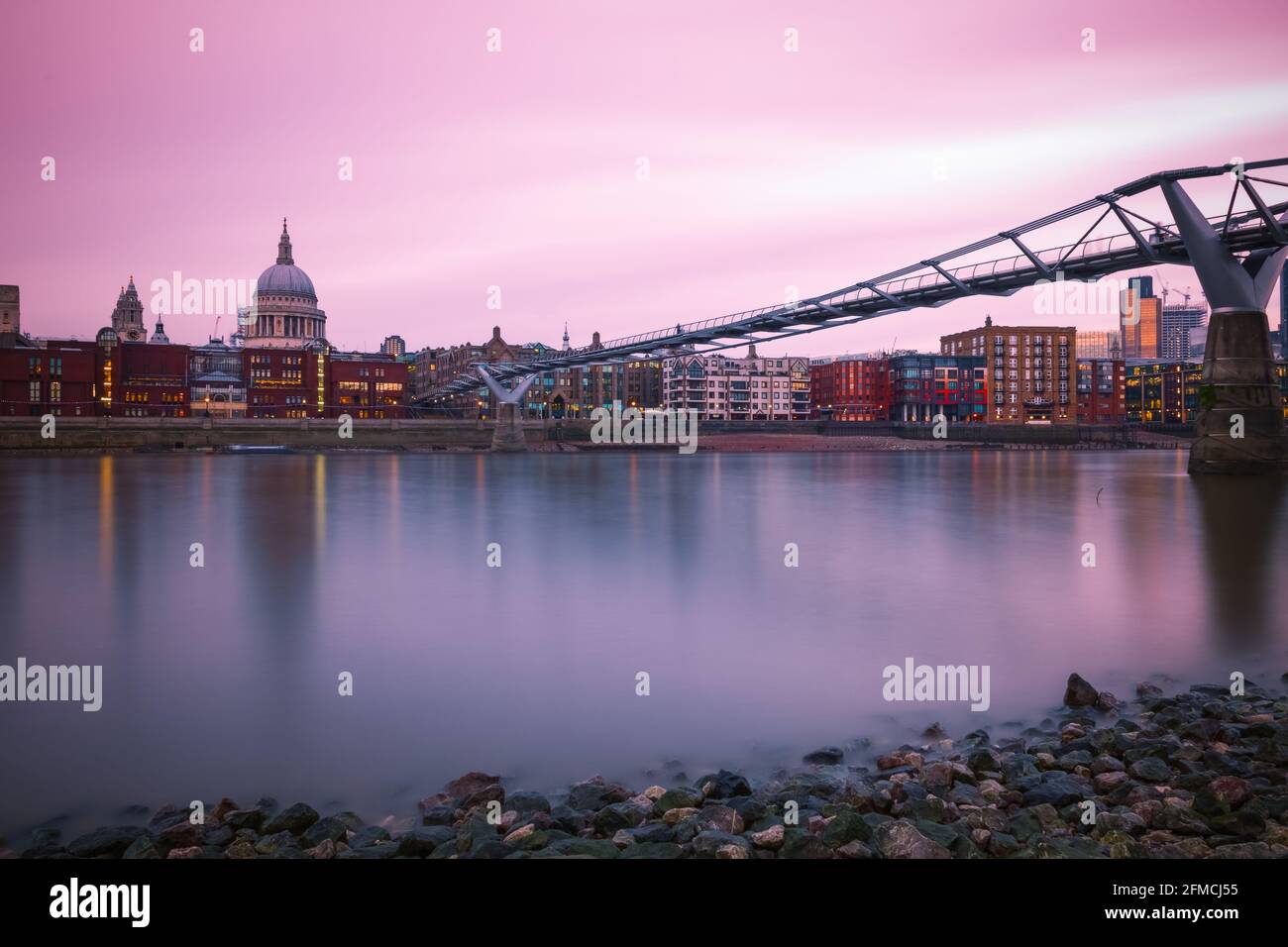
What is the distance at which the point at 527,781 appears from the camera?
6.79 meters

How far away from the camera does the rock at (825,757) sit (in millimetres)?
7141

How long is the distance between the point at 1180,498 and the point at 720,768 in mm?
35807

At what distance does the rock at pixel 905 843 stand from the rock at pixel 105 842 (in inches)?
178

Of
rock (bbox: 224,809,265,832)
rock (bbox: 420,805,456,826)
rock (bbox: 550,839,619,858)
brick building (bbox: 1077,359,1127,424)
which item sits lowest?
rock (bbox: 420,805,456,826)

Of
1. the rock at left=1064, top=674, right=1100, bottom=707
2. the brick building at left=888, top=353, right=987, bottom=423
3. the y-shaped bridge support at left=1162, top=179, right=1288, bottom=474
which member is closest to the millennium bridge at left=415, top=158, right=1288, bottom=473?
the y-shaped bridge support at left=1162, top=179, right=1288, bottom=474

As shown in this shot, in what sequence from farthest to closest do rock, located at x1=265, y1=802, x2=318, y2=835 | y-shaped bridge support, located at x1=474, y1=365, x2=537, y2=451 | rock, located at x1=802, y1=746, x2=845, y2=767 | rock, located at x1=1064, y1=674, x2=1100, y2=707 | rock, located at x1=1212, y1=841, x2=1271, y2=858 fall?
y-shaped bridge support, located at x1=474, y1=365, x2=537, y2=451
rock, located at x1=1064, y1=674, x2=1100, y2=707
rock, located at x1=802, y1=746, x2=845, y2=767
rock, located at x1=265, y1=802, x2=318, y2=835
rock, located at x1=1212, y1=841, x2=1271, y2=858

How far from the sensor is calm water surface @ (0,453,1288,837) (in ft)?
24.4

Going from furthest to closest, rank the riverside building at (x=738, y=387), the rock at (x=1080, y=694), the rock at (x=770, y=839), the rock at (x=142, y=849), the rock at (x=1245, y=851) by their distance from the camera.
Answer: the riverside building at (x=738, y=387)
the rock at (x=1080, y=694)
the rock at (x=142, y=849)
the rock at (x=770, y=839)
the rock at (x=1245, y=851)

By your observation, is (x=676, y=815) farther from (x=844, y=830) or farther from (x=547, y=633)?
(x=547, y=633)

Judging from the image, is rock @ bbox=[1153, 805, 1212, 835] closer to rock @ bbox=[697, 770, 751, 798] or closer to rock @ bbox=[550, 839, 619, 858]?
rock @ bbox=[697, 770, 751, 798]

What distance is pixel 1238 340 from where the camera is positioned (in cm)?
3797

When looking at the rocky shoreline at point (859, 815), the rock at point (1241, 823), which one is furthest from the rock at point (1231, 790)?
the rock at point (1241, 823)

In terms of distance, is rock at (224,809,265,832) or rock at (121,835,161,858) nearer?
rock at (121,835,161,858)

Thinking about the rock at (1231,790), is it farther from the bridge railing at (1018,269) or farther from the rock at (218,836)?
the bridge railing at (1018,269)
